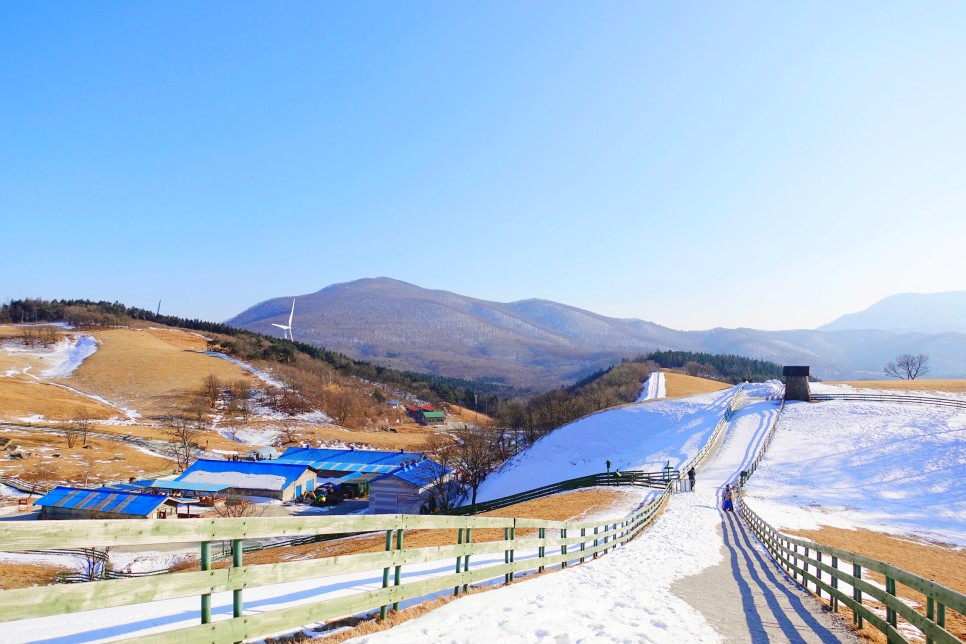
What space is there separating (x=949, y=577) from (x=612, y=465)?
108ft

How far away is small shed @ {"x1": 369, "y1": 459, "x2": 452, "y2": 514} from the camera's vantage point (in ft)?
166

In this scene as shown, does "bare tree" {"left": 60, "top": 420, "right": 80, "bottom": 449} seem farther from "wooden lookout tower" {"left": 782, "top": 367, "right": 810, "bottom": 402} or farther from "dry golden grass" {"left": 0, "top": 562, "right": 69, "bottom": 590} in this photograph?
"wooden lookout tower" {"left": 782, "top": 367, "right": 810, "bottom": 402}

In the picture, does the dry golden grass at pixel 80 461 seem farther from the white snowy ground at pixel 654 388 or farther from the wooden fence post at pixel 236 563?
the white snowy ground at pixel 654 388

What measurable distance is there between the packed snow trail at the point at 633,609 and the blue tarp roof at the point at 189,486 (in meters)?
44.0

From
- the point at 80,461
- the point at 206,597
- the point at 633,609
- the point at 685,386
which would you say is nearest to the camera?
the point at 206,597

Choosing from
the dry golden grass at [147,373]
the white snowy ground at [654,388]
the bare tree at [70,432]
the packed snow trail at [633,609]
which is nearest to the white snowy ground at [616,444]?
the white snowy ground at [654,388]

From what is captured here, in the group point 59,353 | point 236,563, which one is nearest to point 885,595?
point 236,563

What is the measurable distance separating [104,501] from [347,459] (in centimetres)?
3173

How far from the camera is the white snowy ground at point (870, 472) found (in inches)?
1172

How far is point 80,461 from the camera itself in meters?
55.4

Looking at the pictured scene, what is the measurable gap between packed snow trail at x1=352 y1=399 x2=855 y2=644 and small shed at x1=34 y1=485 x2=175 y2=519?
34173mm

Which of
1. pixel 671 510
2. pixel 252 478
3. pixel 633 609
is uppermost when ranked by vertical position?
pixel 633 609

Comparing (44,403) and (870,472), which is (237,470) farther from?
(870,472)

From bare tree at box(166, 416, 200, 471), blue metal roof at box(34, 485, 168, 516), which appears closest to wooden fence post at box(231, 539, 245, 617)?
blue metal roof at box(34, 485, 168, 516)
